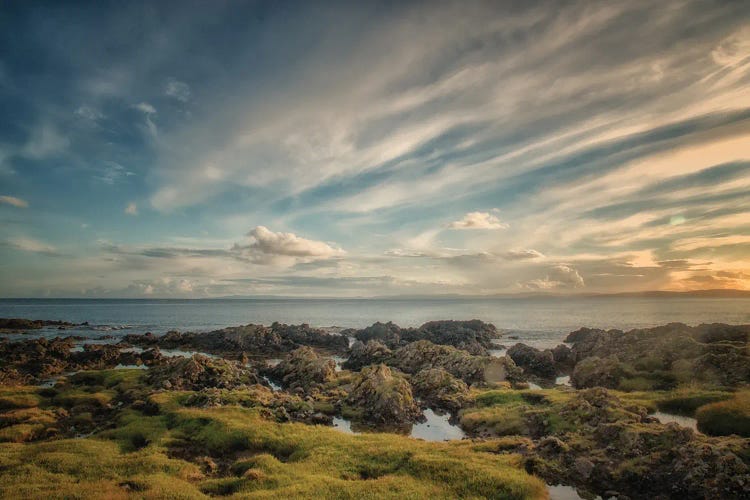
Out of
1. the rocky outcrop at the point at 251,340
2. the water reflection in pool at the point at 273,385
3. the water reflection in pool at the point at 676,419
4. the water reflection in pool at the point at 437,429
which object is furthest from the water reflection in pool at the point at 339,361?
the water reflection in pool at the point at 676,419

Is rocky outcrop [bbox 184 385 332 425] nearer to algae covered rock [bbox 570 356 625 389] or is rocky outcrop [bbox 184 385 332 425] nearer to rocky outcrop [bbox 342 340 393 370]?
rocky outcrop [bbox 342 340 393 370]

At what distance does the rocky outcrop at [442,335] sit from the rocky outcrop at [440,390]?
40.5m

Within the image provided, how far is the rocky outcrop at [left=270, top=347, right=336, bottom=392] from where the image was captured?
2384 inches

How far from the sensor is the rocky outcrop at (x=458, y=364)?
63.3 m

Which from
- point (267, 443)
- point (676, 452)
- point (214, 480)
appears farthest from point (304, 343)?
point (676, 452)

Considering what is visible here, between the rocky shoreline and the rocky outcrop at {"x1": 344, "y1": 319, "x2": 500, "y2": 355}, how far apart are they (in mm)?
19192

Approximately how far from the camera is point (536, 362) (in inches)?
2945

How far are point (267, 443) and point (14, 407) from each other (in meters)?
33.9

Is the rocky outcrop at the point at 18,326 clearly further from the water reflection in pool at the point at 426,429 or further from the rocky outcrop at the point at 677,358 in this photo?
the rocky outcrop at the point at 677,358

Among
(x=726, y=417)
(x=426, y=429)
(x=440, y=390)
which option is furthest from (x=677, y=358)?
(x=426, y=429)

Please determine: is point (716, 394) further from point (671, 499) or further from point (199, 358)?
point (199, 358)

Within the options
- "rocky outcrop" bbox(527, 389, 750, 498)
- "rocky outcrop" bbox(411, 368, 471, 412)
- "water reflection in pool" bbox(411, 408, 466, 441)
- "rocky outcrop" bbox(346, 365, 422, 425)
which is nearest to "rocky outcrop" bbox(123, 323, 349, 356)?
"rocky outcrop" bbox(411, 368, 471, 412)

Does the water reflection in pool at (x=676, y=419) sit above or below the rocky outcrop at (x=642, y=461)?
below

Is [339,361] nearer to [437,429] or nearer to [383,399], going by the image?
[383,399]
